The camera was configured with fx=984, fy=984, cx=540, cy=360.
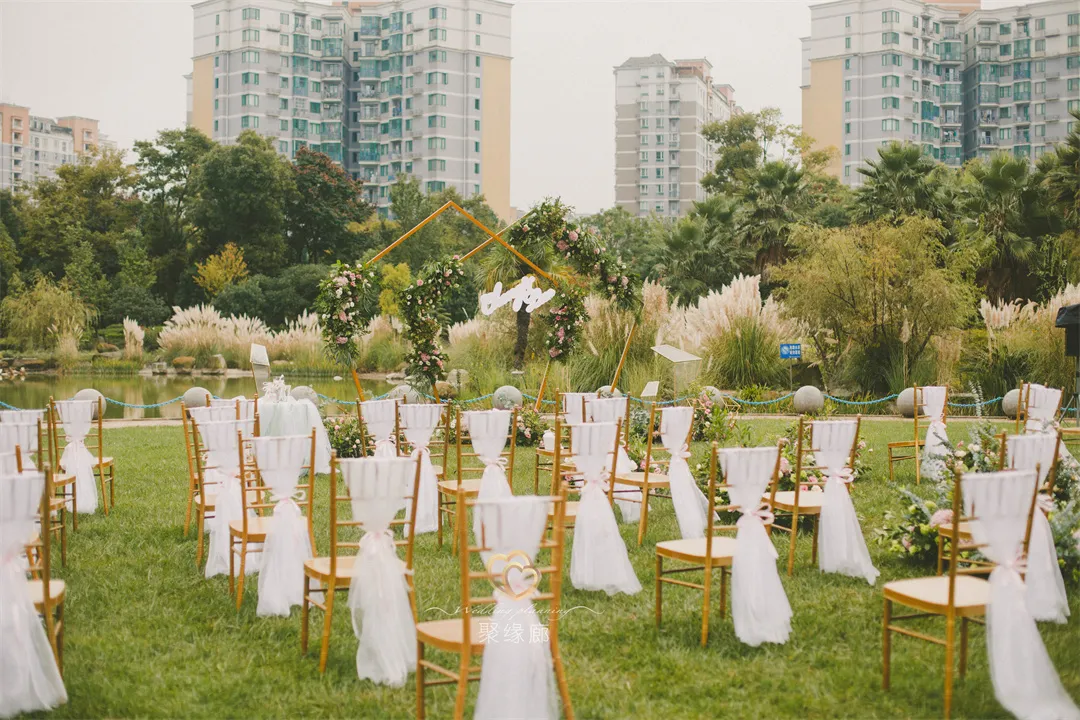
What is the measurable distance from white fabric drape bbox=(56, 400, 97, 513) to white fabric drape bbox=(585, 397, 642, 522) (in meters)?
3.62

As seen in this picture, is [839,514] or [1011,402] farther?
[1011,402]

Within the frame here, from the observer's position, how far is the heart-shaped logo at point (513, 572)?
3236 mm

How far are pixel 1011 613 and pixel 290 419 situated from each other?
649cm

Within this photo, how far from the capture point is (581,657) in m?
4.15

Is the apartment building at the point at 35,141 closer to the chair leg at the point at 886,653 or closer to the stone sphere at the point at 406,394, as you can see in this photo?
the stone sphere at the point at 406,394

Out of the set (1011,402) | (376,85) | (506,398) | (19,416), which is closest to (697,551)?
(19,416)

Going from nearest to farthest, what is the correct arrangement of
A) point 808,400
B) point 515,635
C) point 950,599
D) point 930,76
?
point 515,635 → point 950,599 → point 808,400 → point 930,76

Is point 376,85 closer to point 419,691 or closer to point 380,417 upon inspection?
point 380,417

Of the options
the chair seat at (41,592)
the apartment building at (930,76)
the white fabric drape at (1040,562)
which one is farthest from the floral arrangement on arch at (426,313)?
the apartment building at (930,76)

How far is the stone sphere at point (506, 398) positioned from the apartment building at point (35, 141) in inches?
2603

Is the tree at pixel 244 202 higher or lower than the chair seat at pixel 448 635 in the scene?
higher

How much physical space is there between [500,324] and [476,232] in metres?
23.9

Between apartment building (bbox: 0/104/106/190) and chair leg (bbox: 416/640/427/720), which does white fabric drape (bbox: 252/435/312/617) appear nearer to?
chair leg (bbox: 416/640/427/720)

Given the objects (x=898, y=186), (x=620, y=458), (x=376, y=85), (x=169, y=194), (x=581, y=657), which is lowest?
(x=581, y=657)
